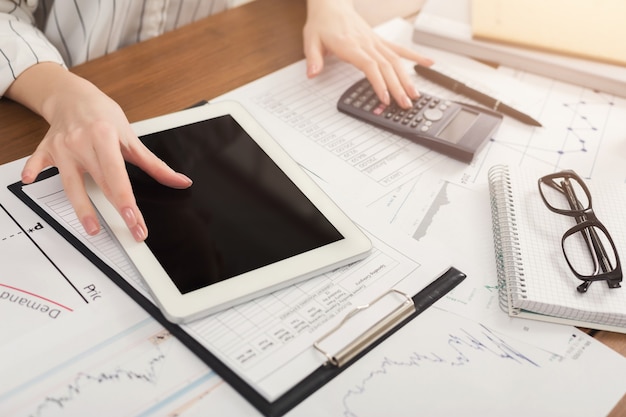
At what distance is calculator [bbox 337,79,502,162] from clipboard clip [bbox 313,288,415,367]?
0.81 ft

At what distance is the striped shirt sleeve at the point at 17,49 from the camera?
73cm

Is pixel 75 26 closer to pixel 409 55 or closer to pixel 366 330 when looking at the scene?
pixel 409 55

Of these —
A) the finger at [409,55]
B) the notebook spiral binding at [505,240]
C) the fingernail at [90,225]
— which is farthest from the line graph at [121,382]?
the finger at [409,55]

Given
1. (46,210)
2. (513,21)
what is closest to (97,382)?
(46,210)

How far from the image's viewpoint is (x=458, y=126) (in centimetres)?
72

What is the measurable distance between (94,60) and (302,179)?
407 millimetres

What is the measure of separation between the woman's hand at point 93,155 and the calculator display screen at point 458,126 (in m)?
0.32

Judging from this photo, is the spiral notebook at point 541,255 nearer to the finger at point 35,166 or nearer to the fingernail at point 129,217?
the fingernail at point 129,217

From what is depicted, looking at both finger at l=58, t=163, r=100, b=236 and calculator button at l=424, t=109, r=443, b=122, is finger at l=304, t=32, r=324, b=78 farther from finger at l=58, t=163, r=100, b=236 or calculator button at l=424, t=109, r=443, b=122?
finger at l=58, t=163, r=100, b=236

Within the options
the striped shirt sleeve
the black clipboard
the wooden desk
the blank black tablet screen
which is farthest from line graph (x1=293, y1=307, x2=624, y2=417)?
the striped shirt sleeve

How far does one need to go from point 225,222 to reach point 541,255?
30 centimetres

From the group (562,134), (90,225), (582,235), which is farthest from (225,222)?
(562,134)

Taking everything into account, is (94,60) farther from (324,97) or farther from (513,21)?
(513,21)

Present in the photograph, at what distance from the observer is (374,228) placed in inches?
23.5
